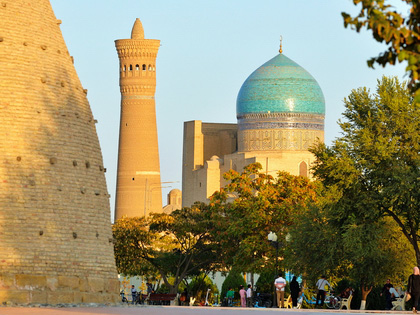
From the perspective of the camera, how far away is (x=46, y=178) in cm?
1744

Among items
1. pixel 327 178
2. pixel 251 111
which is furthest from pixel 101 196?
pixel 251 111

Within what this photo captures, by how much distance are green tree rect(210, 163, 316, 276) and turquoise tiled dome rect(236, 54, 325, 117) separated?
2442 cm

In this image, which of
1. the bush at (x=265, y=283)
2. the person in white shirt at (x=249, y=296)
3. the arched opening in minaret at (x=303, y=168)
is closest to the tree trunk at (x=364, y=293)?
the person in white shirt at (x=249, y=296)

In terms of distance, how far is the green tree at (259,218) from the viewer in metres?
30.5

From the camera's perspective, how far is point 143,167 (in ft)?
201

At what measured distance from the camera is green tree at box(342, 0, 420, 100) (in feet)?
19.3

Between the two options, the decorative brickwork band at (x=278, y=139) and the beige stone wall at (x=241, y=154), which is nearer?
the beige stone wall at (x=241, y=154)

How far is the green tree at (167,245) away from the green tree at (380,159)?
1241 cm

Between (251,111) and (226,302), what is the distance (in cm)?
2706

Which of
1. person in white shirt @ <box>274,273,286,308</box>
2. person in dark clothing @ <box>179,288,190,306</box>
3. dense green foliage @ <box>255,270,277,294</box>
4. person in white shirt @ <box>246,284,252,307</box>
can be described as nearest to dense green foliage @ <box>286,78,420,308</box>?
person in white shirt @ <box>274,273,286,308</box>

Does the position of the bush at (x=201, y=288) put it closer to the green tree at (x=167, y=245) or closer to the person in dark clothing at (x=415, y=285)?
the green tree at (x=167, y=245)

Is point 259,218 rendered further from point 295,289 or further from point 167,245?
point 295,289

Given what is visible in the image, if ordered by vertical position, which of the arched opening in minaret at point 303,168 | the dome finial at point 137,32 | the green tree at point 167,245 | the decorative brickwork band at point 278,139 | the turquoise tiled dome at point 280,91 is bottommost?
the green tree at point 167,245

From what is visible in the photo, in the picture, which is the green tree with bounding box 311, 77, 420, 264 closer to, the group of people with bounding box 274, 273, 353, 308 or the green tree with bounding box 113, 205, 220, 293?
the group of people with bounding box 274, 273, 353, 308
